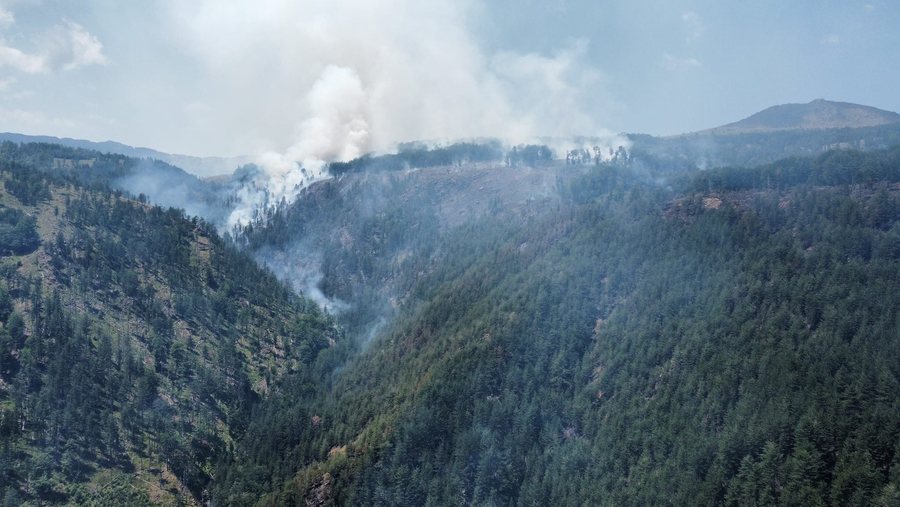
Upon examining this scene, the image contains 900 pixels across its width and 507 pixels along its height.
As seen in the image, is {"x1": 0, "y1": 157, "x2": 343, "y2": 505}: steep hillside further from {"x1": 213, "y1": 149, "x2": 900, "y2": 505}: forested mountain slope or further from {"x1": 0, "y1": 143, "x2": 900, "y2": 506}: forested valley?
{"x1": 213, "y1": 149, "x2": 900, "y2": 505}: forested mountain slope

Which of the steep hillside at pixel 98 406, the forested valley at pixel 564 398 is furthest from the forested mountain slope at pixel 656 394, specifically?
the steep hillside at pixel 98 406

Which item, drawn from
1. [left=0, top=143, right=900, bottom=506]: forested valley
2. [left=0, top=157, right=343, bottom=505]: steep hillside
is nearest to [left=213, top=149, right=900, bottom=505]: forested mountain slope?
[left=0, top=143, right=900, bottom=506]: forested valley

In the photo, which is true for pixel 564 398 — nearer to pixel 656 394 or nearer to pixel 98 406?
pixel 656 394

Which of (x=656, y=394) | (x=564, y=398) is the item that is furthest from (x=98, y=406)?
(x=656, y=394)

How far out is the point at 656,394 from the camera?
138000mm

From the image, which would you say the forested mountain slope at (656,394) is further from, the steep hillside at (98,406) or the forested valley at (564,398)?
the steep hillside at (98,406)

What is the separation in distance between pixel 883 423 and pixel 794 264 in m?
69.2

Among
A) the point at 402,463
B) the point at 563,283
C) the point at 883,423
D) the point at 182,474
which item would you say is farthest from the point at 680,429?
the point at 182,474

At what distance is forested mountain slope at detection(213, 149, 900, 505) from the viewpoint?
10638 centimetres

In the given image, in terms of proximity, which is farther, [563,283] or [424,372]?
[563,283]

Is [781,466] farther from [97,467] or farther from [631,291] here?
[97,467]

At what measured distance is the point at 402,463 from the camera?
140875mm

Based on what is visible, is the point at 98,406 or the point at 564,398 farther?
the point at 98,406

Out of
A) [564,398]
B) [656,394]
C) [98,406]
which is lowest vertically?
[564,398]
